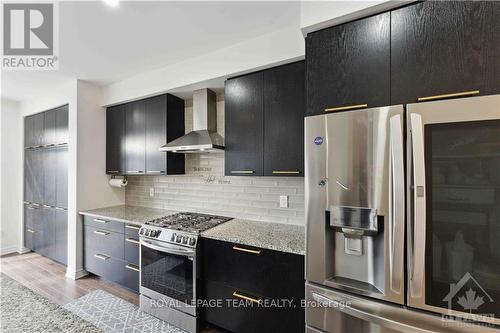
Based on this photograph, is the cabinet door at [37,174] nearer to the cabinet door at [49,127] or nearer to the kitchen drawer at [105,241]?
the cabinet door at [49,127]

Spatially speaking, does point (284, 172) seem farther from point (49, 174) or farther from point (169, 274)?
point (49, 174)

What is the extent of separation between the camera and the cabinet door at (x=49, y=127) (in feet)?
12.1

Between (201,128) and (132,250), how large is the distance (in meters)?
1.62

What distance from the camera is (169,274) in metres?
2.33

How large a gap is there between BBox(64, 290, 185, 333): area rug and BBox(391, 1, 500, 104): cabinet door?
2.69 metres

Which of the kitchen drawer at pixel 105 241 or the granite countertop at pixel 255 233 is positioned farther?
the kitchen drawer at pixel 105 241

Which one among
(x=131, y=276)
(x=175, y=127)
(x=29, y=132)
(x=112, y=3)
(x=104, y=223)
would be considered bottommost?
(x=131, y=276)

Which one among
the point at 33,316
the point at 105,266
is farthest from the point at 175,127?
the point at 33,316

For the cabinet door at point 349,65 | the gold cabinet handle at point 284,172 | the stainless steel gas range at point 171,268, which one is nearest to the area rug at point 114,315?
the stainless steel gas range at point 171,268

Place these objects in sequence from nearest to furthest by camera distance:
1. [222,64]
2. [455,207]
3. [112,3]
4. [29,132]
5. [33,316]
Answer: [33,316]
[455,207]
[112,3]
[222,64]
[29,132]

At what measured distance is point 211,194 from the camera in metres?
3.01

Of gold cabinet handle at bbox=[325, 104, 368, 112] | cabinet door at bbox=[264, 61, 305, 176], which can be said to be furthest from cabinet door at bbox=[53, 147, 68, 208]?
gold cabinet handle at bbox=[325, 104, 368, 112]

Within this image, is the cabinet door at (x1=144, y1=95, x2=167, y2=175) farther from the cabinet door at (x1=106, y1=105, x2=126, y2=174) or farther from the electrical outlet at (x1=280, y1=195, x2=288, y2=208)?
the electrical outlet at (x1=280, y1=195, x2=288, y2=208)

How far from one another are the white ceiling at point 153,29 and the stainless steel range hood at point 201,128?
47 cm
